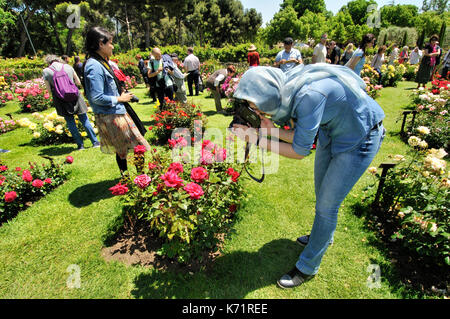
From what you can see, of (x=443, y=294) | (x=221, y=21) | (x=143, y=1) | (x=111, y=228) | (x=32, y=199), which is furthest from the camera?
(x=221, y=21)

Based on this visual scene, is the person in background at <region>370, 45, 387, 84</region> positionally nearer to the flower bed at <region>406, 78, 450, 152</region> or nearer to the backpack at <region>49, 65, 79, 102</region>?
the flower bed at <region>406, 78, 450, 152</region>

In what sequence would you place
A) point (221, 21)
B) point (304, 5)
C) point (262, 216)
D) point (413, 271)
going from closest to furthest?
point (413, 271)
point (262, 216)
point (221, 21)
point (304, 5)

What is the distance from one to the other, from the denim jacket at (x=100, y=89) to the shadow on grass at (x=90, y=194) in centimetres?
140

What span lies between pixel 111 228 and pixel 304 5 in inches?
2793

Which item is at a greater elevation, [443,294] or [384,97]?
[384,97]

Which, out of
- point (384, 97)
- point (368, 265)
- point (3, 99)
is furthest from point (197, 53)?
point (368, 265)

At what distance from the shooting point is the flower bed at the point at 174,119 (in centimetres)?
507

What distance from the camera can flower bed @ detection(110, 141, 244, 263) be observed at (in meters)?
1.91

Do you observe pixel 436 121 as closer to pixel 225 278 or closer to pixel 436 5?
pixel 225 278

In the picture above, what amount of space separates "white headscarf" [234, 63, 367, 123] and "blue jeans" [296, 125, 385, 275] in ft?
1.34

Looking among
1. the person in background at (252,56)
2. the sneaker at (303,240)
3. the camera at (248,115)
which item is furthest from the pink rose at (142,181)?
the person in background at (252,56)

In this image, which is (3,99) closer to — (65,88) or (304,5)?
(65,88)

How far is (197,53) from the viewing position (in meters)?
22.5

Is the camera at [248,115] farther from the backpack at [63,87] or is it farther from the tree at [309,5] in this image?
the tree at [309,5]
